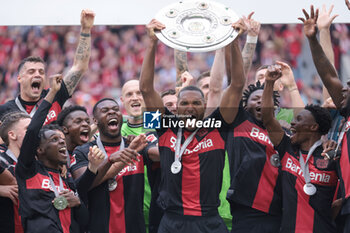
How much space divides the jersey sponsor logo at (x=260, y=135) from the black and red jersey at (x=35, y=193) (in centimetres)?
162

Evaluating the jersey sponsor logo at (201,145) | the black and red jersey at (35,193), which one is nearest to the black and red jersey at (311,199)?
the jersey sponsor logo at (201,145)

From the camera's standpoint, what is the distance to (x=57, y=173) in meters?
4.34

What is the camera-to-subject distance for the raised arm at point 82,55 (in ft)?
17.7

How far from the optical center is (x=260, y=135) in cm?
470

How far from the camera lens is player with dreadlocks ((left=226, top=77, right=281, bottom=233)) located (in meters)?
4.58

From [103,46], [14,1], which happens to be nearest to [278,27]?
[103,46]

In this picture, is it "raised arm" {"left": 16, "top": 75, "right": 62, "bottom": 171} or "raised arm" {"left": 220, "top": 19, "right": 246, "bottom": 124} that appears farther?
"raised arm" {"left": 220, "top": 19, "right": 246, "bottom": 124}

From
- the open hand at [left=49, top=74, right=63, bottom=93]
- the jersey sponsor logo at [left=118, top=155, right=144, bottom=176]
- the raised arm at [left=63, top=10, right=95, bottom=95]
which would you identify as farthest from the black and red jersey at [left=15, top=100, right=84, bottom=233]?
the raised arm at [left=63, top=10, right=95, bottom=95]

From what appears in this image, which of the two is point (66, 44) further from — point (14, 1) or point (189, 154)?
point (189, 154)

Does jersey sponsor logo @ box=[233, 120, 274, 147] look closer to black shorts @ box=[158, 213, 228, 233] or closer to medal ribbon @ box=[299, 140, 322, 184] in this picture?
medal ribbon @ box=[299, 140, 322, 184]

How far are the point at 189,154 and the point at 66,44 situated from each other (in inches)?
218

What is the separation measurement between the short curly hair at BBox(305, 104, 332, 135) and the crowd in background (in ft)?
10.8

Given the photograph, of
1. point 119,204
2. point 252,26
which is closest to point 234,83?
point 252,26

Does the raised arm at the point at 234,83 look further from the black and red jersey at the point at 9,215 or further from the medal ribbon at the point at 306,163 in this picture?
the black and red jersey at the point at 9,215
